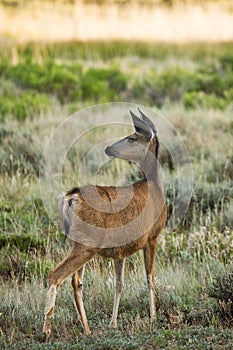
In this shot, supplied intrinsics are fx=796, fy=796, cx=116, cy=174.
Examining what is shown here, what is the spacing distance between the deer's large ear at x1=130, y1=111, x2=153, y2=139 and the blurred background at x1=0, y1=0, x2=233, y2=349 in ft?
4.51

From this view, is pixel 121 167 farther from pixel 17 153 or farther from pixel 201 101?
pixel 201 101

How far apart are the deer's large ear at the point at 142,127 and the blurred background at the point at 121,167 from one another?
4.51 ft

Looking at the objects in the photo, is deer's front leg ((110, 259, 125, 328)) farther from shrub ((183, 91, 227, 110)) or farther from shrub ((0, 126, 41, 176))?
shrub ((183, 91, 227, 110))

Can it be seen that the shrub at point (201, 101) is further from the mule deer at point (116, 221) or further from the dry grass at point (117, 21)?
the mule deer at point (116, 221)

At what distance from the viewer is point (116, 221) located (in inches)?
245

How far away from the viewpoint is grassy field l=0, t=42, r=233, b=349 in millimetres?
6254

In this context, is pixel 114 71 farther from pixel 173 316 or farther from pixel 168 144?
pixel 173 316

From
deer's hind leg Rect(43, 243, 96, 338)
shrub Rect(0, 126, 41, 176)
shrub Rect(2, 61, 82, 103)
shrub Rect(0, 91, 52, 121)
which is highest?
deer's hind leg Rect(43, 243, 96, 338)

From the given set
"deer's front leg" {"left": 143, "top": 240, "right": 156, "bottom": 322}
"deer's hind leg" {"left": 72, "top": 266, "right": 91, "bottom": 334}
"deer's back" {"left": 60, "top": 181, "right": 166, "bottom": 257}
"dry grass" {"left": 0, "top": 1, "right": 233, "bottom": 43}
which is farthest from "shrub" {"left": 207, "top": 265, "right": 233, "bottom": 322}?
"dry grass" {"left": 0, "top": 1, "right": 233, "bottom": 43}

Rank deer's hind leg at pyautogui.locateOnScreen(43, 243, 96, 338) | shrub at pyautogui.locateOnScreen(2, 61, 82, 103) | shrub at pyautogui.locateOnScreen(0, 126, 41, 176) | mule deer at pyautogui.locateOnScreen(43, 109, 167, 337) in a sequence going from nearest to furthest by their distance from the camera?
deer's hind leg at pyautogui.locateOnScreen(43, 243, 96, 338) < mule deer at pyautogui.locateOnScreen(43, 109, 167, 337) < shrub at pyautogui.locateOnScreen(0, 126, 41, 176) < shrub at pyautogui.locateOnScreen(2, 61, 82, 103)

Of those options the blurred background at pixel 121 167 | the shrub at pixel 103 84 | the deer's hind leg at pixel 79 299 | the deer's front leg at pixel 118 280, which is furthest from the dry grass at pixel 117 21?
the deer's hind leg at pixel 79 299

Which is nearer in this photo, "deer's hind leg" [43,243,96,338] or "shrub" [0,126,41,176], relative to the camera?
"deer's hind leg" [43,243,96,338]

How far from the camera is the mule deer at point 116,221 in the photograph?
5.99 meters

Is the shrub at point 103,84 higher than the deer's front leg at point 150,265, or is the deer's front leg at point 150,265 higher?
the deer's front leg at point 150,265
